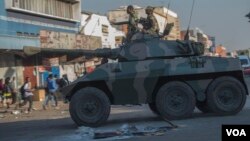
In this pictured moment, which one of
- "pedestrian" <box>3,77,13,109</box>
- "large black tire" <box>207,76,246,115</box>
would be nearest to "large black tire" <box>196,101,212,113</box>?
"large black tire" <box>207,76,246,115</box>

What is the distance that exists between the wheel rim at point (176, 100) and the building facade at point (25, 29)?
692 inches

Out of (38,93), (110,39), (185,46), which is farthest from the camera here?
(110,39)

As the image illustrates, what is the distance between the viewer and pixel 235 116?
1371cm

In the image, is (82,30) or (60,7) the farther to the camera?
(82,30)

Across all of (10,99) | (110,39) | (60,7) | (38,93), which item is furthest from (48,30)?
(110,39)

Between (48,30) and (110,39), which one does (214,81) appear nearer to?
(48,30)

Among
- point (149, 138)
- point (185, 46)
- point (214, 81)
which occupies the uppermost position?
point (185, 46)

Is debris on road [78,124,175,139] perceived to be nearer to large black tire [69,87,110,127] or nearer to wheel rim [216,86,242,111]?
large black tire [69,87,110,127]

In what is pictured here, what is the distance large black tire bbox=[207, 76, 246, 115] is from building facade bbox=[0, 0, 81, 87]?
58.8 feet

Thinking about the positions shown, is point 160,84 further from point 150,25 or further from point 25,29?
point 25,29

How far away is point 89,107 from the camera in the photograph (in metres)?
13.5

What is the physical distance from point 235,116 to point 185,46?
2.27 m

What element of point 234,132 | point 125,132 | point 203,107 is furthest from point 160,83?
point 234,132

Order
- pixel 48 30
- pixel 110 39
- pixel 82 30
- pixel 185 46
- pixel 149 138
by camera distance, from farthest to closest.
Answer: pixel 110 39 → pixel 82 30 → pixel 48 30 → pixel 185 46 → pixel 149 138
